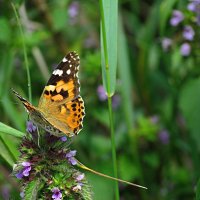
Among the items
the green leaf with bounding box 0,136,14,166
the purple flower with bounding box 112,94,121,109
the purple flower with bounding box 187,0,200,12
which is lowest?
the green leaf with bounding box 0,136,14,166

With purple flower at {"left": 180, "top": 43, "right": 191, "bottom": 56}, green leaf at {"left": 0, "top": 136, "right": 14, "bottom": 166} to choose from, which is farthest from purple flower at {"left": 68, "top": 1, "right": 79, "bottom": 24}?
green leaf at {"left": 0, "top": 136, "right": 14, "bottom": 166}

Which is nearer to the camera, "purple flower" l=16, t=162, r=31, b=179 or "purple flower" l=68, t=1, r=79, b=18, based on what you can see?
"purple flower" l=16, t=162, r=31, b=179

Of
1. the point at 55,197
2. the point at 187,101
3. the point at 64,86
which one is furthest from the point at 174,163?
the point at 55,197

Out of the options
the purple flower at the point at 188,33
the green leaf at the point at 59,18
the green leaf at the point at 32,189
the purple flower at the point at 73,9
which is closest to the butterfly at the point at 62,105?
the green leaf at the point at 32,189

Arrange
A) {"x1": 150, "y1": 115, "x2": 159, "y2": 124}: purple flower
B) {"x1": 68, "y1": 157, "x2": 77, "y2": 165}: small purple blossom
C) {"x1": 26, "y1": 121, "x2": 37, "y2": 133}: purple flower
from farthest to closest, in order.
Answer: {"x1": 150, "y1": 115, "x2": 159, "y2": 124}: purple flower < {"x1": 26, "y1": 121, "x2": 37, "y2": 133}: purple flower < {"x1": 68, "y1": 157, "x2": 77, "y2": 165}: small purple blossom

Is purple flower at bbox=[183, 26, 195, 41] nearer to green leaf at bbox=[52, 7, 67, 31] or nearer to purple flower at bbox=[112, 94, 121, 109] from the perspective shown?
purple flower at bbox=[112, 94, 121, 109]

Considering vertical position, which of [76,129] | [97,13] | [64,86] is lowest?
[76,129]

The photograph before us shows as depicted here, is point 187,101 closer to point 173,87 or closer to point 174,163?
point 173,87

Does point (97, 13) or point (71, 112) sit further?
point (97, 13)
